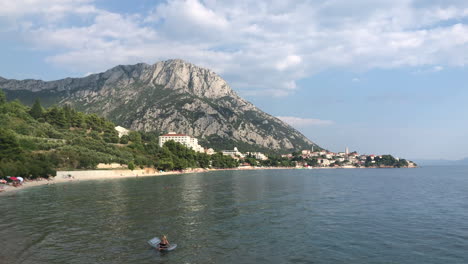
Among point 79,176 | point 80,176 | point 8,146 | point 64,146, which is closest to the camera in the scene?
point 8,146

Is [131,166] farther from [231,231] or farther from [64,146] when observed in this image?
[231,231]

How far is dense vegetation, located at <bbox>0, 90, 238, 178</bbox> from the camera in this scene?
91.3 metres

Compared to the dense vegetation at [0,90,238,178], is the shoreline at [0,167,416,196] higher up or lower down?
lower down

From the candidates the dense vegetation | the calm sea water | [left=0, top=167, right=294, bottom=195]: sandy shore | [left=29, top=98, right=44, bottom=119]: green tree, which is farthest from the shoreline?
[left=29, top=98, right=44, bottom=119]: green tree

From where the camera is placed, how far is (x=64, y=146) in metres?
123

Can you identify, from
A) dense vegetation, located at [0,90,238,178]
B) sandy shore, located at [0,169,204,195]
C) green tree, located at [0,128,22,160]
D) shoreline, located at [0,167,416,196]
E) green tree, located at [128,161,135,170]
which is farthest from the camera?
green tree, located at [128,161,135,170]

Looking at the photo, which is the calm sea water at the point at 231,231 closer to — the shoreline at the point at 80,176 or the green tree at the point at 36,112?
the shoreline at the point at 80,176

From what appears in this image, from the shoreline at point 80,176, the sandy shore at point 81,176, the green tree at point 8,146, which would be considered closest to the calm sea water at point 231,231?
the shoreline at point 80,176

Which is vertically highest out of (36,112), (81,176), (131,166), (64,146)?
(36,112)

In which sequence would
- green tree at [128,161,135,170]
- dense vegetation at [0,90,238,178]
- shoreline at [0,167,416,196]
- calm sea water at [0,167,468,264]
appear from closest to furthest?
calm sea water at [0,167,468,264] < shoreline at [0,167,416,196] < dense vegetation at [0,90,238,178] < green tree at [128,161,135,170]

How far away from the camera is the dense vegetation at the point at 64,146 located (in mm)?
91312

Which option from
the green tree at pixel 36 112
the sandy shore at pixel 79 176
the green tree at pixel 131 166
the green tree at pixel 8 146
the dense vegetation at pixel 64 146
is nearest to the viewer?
the sandy shore at pixel 79 176

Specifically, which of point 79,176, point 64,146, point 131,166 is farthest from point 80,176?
point 131,166

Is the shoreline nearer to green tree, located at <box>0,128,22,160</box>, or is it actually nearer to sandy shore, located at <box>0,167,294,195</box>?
sandy shore, located at <box>0,167,294,195</box>
